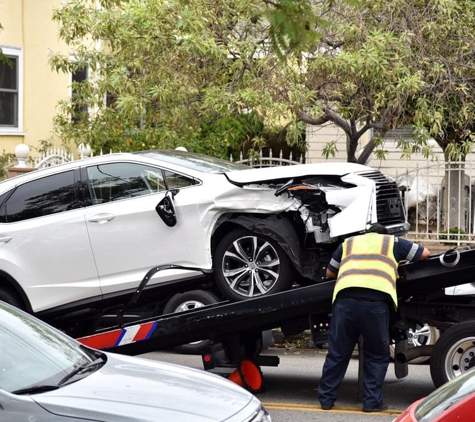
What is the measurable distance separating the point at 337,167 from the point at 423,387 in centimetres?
238

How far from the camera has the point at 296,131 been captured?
12664 mm

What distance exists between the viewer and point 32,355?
5.12 meters

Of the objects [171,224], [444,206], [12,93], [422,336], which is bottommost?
[422,336]

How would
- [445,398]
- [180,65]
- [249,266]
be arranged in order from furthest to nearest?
[180,65] → [249,266] → [445,398]

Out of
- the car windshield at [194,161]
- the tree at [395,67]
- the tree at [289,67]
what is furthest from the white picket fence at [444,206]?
the car windshield at [194,161]

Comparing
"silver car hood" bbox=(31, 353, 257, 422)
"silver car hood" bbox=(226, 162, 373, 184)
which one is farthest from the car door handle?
"silver car hood" bbox=(31, 353, 257, 422)

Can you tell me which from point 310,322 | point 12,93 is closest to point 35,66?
point 12,93

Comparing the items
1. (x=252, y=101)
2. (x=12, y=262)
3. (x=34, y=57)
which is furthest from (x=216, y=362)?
(x=34, y=57)

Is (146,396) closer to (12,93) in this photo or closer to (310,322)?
(310,322)

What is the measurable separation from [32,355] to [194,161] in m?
4.46

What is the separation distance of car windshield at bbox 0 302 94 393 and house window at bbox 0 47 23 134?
588 inches

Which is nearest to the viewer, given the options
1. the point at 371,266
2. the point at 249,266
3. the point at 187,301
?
the point at 371,266

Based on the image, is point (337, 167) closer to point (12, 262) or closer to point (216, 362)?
point (216, 362)

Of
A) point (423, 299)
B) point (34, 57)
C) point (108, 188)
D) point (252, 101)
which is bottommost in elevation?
point (423, 299)
